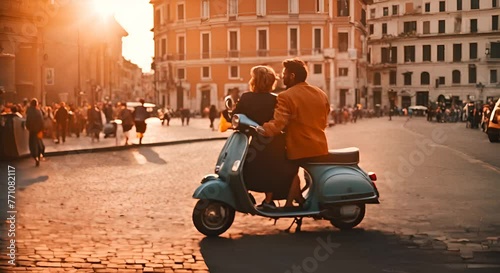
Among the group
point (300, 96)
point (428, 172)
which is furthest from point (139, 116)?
point (300, 96)

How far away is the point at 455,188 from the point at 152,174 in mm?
6294

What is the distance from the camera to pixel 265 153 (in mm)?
7520

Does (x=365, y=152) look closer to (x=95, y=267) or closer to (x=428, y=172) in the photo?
(x=428, y=172)

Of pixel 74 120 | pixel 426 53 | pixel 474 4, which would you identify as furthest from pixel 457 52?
pixel 74 120

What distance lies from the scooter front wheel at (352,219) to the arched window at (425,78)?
90556 mm

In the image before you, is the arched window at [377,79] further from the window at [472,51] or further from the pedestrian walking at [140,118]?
the pedestrian walking at [140,118]

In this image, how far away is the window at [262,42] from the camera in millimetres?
68625

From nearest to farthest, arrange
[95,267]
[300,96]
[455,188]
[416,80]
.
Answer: [95,267] → [300,96] → [455,188] → [416,80]

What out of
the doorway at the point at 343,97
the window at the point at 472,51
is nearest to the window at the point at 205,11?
the doorway at the point at 343,97

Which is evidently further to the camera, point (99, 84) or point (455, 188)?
point (99, 84)

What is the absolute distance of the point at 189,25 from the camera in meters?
72.2

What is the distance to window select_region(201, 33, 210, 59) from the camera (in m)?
71.6

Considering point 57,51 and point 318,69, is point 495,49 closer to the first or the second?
point 318,69

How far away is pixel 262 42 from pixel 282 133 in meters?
62.0
